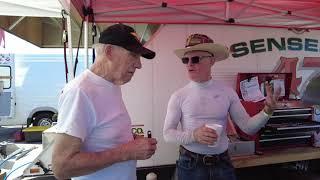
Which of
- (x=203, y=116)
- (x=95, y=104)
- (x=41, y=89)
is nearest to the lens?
(x=95, y=104)

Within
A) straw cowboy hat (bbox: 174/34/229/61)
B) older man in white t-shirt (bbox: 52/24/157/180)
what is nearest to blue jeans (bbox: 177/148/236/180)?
straw cowboy hat (bbox: 174/34/229/61)

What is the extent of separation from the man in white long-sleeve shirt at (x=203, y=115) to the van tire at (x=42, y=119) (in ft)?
28.0

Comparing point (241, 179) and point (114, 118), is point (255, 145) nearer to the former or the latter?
point (241, 179)

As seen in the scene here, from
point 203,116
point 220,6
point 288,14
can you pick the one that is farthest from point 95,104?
point 288,14

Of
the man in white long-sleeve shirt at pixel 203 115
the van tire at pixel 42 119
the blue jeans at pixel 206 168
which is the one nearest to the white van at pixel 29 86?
the van tire at pixel 42 119

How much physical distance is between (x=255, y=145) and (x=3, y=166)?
7.25 feet

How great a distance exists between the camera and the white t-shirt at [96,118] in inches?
54.6

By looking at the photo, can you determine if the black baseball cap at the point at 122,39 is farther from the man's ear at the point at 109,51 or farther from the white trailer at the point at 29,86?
the white trailer at the point at 29,86

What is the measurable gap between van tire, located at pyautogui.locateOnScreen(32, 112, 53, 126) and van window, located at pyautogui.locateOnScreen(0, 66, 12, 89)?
3.82 feet

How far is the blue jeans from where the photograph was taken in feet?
7.75

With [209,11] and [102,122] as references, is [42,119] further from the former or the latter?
[102,122]

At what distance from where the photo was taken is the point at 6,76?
10219 mm

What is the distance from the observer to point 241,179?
3.98 meters

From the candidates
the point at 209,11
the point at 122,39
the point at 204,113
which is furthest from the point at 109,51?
the point at 209,11
